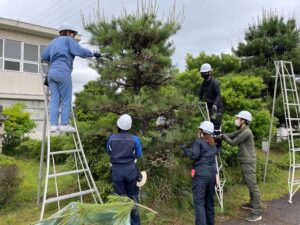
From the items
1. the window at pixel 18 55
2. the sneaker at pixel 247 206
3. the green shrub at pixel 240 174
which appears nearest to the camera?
the sneaker at pixel 247 206

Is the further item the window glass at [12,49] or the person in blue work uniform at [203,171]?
the window glass at [12,49]

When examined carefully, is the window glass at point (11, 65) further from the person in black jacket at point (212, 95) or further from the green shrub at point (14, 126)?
the person in black jacket at point (212, 95)

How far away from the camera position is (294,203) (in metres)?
7.04

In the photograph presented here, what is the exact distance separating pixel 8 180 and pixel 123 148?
8.76 ft

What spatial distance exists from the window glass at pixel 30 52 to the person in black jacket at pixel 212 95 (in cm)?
1280

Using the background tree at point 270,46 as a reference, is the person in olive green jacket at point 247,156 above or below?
below

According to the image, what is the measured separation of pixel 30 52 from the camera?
16.8m

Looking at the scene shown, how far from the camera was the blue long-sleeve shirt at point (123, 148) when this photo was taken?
4.51 m

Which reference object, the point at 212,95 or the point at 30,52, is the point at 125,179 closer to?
the point at 212,95

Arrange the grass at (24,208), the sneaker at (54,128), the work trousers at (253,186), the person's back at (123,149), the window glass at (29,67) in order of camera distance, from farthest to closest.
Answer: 1. the window glass at (29,67)
2. the work trousers at (253,186)
3. the grass at (24,208)
4. the sneaker at (54,128)
5. the person's back at (123,149)

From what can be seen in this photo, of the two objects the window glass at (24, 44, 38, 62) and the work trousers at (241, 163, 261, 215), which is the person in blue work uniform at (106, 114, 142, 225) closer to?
the work trousers at (241, 163, 261, 215)

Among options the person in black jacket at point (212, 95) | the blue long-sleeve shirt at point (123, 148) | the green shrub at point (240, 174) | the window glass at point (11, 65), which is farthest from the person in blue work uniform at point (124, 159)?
the window glass at point (11, 65)

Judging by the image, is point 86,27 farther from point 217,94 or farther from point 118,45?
point 217,94

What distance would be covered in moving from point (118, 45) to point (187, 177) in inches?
108
